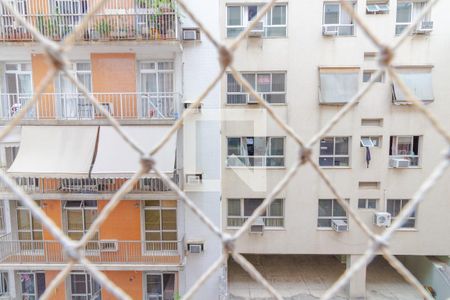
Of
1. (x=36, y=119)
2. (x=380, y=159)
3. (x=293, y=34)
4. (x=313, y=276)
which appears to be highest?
(x=293, y=34)

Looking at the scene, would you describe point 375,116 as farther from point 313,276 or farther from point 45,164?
point 45,164

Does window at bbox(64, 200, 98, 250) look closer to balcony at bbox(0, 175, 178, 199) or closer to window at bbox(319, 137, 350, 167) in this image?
balcony at bbox(0, 175, 178, 199)

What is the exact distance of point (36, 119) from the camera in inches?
191

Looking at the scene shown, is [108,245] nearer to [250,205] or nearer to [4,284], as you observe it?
[4,284]

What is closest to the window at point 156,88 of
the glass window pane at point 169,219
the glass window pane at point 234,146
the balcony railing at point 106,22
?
the balcony railing at point 106,22

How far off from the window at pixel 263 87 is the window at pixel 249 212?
84.3 inches

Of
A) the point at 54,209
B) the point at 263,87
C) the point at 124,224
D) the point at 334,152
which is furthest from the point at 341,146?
the point at 54,209

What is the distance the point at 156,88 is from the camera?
17.4 ft

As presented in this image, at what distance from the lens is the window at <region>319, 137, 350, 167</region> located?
5750 millimetres

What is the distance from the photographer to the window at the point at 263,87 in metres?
5.66

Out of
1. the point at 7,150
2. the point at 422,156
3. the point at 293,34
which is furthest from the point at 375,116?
the point at 7,150

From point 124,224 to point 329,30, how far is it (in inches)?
220

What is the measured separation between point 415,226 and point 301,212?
2443 mm

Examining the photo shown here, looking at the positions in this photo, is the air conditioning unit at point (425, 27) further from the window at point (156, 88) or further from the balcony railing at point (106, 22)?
the window at point (156, 88)
